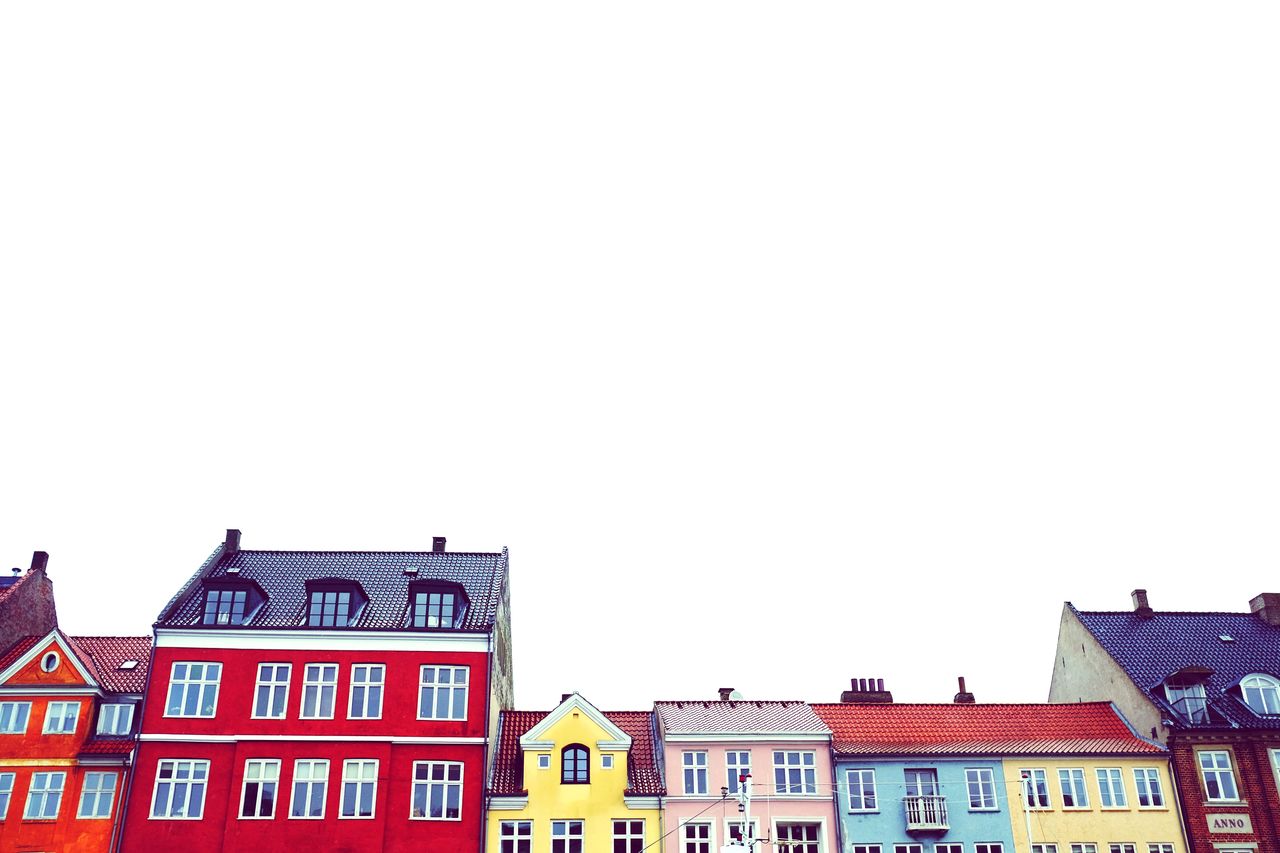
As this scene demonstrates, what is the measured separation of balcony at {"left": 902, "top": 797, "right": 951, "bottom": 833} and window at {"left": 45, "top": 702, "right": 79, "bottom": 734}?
1457 inches

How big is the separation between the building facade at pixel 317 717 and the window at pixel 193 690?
0.05 m

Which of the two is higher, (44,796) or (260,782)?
(260,782)

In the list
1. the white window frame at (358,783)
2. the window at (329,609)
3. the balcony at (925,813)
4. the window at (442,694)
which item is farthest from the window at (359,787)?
the balcony at (925,813)

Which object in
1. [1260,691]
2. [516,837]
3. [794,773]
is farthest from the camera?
[1260,691]

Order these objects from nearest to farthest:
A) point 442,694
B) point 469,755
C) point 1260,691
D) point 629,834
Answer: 1. point 629,834
2. point 469,755
3. point 442,694
4. point 1260,691

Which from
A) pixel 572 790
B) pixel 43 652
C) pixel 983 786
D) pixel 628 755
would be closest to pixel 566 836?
pixel 572 790

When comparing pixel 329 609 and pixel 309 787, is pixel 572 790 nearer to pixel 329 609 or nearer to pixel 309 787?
pixel 309 787

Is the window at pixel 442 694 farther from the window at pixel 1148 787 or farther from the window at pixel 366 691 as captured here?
the window at pixel 1148 787

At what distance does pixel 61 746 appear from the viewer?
4547cm

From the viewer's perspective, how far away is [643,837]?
1799 inches

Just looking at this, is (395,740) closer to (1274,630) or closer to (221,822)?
(221,822)

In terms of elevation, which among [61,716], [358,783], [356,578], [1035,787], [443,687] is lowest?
[358,783]

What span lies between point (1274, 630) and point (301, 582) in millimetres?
51329

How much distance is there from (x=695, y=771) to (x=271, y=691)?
1927 cm
